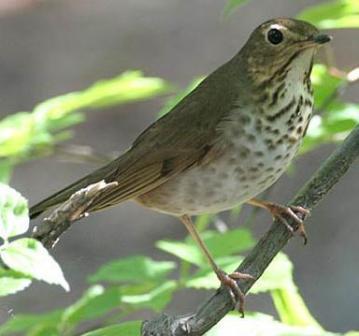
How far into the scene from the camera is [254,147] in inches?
144

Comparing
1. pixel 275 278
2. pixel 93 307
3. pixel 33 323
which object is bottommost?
pixel 33 323

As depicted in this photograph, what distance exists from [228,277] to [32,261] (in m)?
0.79

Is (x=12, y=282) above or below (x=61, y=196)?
above

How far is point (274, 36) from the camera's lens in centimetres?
361

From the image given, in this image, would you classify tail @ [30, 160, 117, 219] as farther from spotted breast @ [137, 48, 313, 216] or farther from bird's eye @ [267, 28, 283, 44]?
bird's eye @ [267, 28, 283, 44]

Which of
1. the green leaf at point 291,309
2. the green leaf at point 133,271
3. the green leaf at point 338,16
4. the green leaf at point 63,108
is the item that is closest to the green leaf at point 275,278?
the green leaf at point 291,309

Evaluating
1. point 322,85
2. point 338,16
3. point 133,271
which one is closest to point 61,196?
point 133,271

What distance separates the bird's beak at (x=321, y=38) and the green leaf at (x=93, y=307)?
102 centimetres

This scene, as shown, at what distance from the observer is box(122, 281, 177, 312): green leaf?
331 centimetres

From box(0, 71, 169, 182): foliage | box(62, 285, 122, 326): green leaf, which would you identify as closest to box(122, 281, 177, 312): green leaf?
box(62, 285, 122, 326): green leaf

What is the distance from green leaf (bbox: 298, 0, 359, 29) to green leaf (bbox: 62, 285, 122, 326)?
1.15m

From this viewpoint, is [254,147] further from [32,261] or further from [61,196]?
[32,261]

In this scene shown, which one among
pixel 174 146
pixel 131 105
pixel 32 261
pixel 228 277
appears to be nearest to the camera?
pixel 32 261

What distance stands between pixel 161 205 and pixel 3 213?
1441 millimetres
